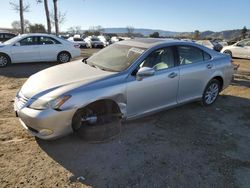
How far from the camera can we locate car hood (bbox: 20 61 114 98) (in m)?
4.07

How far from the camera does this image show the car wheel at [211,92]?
6216mm

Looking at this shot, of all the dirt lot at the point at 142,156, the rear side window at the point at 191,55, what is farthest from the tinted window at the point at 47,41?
the rear side window at the point at 191,55

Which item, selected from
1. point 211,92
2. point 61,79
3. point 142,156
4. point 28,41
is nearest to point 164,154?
point 142,156

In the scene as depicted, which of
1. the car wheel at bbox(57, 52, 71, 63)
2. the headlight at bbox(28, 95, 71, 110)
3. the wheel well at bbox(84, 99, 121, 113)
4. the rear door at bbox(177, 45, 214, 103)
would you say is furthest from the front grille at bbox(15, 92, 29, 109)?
the car wheel at bbox(57, 52, 71, 63)

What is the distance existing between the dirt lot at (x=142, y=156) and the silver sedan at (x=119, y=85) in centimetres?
32

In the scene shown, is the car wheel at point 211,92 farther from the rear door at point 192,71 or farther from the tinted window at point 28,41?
the tinted window at point 28,41

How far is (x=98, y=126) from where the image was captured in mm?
4242

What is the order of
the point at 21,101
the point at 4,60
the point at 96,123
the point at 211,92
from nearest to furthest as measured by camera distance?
the point at 21,101
the point at 96,123
the point at 211,92
the point at 4,60

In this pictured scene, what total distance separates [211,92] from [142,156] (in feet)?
10.2

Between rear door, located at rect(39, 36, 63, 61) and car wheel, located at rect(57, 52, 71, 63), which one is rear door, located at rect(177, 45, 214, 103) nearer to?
rear door, located at rect(39, 36, 63, 61)

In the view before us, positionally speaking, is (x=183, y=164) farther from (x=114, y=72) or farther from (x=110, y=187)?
(x=114, y=72)

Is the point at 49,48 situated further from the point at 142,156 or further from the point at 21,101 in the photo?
the point at 142,156

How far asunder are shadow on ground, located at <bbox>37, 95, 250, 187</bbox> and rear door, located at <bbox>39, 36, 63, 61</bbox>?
8.47 metres

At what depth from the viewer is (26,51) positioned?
1195 centimetres
